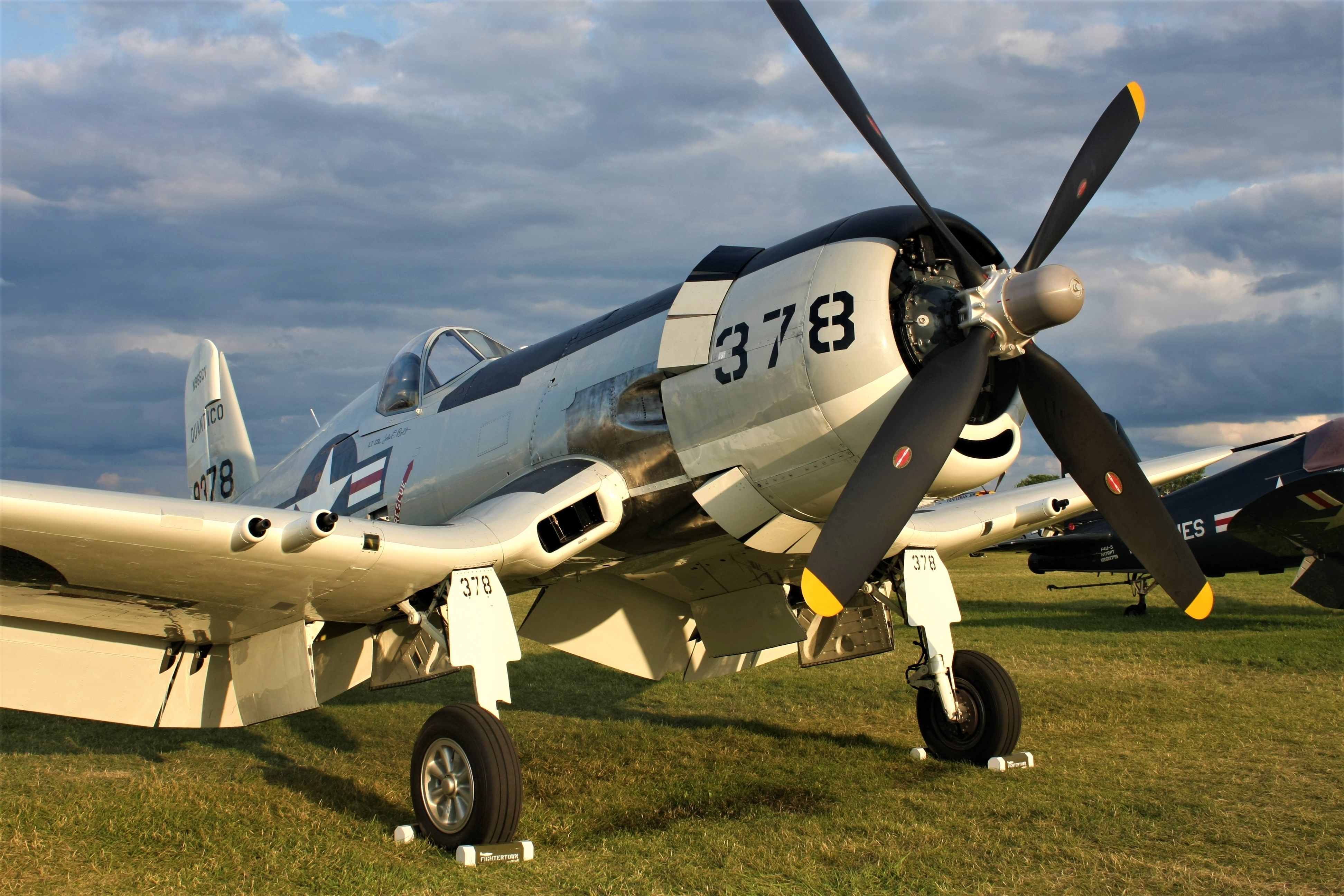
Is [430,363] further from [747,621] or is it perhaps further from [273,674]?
[747,621]

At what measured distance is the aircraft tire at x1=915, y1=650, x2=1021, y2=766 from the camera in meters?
6.18

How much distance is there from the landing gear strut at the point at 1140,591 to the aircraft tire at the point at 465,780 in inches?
500

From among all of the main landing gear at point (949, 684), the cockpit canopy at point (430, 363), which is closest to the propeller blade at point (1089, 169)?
the main landing gear at point (949, 684)

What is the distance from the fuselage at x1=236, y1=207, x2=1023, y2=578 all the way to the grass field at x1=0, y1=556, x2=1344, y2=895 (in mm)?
1624

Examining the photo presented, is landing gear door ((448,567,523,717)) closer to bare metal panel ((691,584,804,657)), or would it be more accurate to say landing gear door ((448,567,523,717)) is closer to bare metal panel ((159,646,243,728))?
bare metal panel ((159,646,243,728))

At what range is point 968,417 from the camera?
4.57 metres

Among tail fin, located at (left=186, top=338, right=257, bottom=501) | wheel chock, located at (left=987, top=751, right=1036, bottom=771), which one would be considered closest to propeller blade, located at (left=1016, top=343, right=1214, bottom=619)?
wheel chock, located at (left=987, top=751, right=1036, bottom=771)

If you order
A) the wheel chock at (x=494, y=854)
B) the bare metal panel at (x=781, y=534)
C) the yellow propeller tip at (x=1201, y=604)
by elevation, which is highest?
the bare metal panel at (x=781, y=534)

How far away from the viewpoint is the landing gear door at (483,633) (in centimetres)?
504

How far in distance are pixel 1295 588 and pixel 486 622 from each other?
11.1 m

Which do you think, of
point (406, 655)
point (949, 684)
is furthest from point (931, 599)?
point (406, 655)

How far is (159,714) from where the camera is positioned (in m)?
6.24

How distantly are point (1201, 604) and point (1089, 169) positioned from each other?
250 cm

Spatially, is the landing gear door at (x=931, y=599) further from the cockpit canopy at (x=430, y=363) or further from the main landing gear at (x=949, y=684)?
the cockpit canopy at (x=430, y=363)
